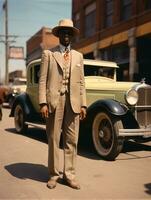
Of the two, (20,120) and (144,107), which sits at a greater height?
(144,107)

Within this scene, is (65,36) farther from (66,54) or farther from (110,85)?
(110,85)

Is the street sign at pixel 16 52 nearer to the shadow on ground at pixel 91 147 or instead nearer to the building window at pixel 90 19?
the building window at pixel 90 19

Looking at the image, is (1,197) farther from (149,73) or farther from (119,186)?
(149,73)

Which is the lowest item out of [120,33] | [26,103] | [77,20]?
[26,103]

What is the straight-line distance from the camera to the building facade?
23031 millimetres

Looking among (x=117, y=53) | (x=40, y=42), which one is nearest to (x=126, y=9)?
(x=117, y=53)

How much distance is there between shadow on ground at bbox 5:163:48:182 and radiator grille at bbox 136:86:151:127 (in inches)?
88.1

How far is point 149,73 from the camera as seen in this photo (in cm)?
2291

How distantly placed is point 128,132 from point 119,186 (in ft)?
6.21

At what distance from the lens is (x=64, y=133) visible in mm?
5723

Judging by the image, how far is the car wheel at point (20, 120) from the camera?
1107 centimetres

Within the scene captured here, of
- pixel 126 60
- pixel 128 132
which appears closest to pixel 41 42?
pixel 126 60

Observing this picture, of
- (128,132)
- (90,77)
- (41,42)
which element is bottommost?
(128,132)

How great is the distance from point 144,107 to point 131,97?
0.42 meters
